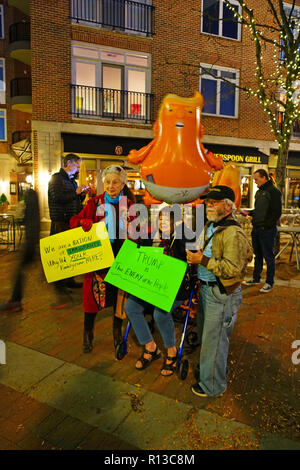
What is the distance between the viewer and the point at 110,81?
1428 centimetres

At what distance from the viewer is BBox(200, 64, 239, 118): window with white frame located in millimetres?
15000

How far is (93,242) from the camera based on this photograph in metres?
3.37

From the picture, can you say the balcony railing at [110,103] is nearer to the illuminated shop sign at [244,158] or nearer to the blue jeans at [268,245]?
the illuminated shop sign at [244,158]

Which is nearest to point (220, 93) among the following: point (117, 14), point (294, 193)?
point (117, 14)

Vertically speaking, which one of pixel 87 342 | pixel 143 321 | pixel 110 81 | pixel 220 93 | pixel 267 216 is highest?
pixel 110 81

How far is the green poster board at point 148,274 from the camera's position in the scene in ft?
9.12

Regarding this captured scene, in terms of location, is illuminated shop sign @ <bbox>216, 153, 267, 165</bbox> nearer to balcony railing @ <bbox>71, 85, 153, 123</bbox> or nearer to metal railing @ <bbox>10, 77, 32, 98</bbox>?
balcony railing @ <bbox>71, 85, 153, 123</bbox>

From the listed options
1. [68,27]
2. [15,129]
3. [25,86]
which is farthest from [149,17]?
[15,129]

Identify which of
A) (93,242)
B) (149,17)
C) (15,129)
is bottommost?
(93,242)

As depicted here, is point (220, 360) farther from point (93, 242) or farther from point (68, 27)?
point (68, 27)

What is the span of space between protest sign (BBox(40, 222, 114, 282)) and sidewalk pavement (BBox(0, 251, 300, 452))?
2.88 feet

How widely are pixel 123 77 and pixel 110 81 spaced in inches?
26.3

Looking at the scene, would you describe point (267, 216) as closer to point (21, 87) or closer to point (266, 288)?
point (266, 288)

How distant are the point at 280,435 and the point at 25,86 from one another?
20.8 meters
